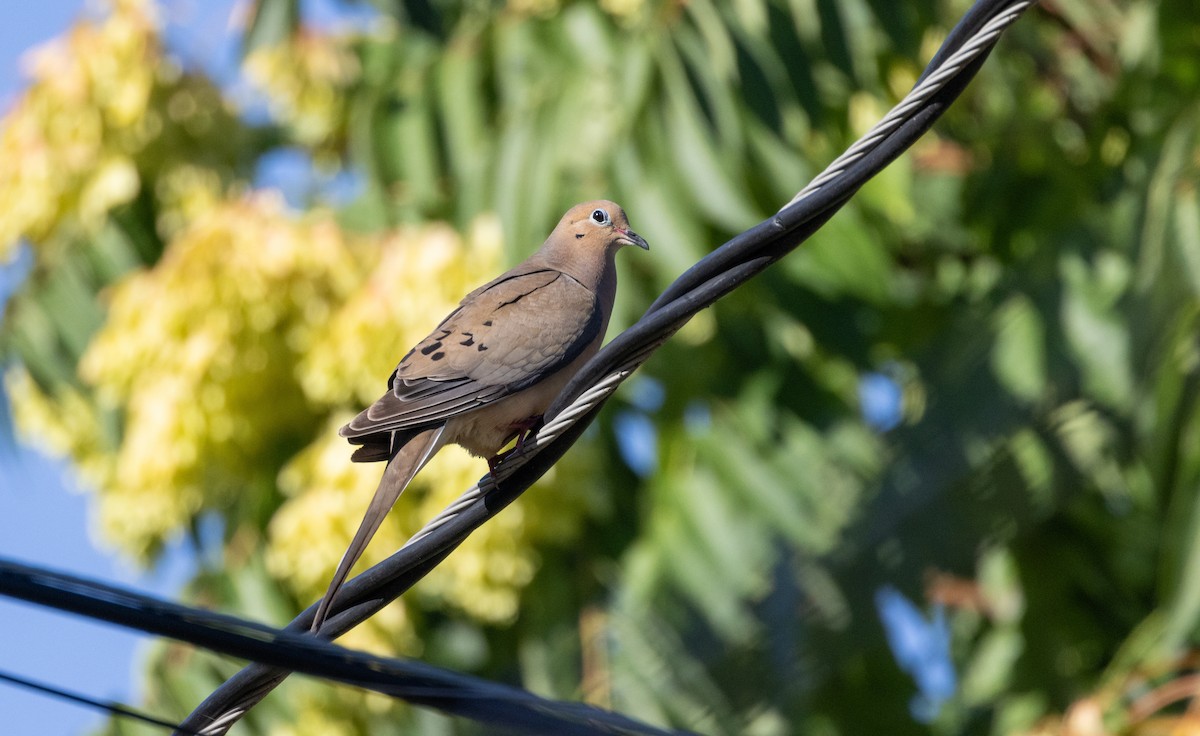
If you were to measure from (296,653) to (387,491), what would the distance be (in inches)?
39.0

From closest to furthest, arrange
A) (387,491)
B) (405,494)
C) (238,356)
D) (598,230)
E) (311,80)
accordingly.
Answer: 1. (387,491)
2. (598,230)
3. (405,494)
4. (238,356)
5. (311,80)

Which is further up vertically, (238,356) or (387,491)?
(238,356)

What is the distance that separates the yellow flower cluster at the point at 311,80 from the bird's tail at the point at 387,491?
12.7ft

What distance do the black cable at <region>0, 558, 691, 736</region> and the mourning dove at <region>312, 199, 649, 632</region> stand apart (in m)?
0.91

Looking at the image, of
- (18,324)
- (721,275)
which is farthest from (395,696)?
(18,324)

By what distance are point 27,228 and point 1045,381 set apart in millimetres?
4221

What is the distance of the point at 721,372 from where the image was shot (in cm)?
555

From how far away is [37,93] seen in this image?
21.6ft

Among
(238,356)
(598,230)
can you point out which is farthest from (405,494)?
(598,230)

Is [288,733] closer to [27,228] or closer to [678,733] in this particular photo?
[27,228]

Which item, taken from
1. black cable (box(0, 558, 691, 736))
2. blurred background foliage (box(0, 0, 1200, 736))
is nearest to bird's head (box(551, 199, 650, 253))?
blurred background foliage (box(0, 0, 1200, 736))

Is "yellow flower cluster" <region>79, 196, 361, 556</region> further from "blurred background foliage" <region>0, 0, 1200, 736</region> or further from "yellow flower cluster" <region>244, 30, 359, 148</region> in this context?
"yellow flower cluster" <region>244, 30, 359, 148</region>

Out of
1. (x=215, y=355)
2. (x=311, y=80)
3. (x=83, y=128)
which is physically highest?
(x=311, y=80)

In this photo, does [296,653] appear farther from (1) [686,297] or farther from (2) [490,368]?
(2) [490,368]
